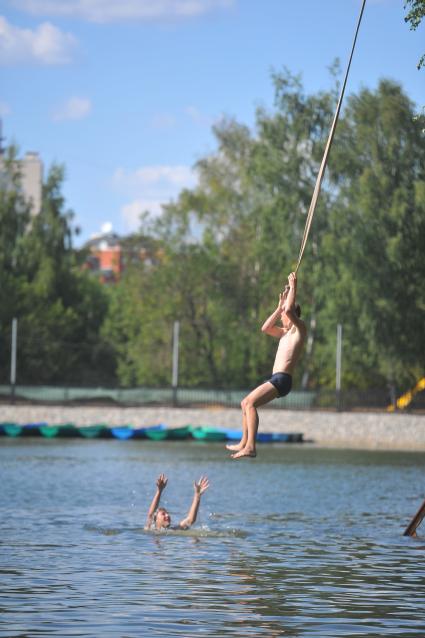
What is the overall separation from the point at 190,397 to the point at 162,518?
1826 inches

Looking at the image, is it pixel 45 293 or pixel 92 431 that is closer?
pixel 92 431

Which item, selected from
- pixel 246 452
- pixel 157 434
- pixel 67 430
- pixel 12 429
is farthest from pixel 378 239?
pixel 246 452

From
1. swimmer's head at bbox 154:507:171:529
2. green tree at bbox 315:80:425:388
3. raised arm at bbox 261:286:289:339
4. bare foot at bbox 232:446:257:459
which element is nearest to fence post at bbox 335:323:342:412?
green tree at bbox 315:80:425:388

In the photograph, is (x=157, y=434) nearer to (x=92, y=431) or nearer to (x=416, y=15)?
(x=92, y=431)

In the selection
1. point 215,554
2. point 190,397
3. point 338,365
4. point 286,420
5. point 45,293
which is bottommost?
point 215,554

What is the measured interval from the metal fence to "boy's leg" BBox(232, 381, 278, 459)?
51354mm

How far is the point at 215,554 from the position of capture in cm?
2564

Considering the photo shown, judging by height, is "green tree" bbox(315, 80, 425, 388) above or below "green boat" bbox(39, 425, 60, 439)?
above

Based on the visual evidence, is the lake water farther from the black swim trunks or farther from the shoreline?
the shoreline

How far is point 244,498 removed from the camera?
39625 mm

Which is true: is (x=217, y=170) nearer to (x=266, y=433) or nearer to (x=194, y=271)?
(x=194, y=271)

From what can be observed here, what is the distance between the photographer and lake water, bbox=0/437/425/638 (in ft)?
57.5

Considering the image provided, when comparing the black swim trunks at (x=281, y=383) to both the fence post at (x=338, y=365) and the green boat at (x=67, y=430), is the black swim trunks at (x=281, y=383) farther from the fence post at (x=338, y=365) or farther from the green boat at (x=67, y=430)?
the green boat at (x=67, y=430)

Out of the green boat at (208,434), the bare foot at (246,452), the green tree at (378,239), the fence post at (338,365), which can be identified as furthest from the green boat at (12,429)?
the bare foot at (246,452)
